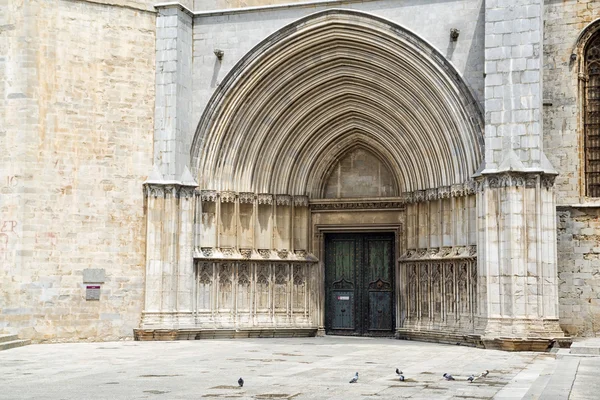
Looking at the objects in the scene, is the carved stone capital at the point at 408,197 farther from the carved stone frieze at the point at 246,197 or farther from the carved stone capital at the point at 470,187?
the carved stone frieze at the point at 246,197

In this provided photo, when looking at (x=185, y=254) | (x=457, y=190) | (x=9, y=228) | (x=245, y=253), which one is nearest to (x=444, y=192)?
(x=457, y=190)

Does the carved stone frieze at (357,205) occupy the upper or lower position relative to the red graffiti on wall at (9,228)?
upper

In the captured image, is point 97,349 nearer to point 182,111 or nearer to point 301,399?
point 182,111

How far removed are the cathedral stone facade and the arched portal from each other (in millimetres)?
44

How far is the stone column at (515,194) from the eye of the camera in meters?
15.1

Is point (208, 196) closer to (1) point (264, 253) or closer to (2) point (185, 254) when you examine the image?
(2) point (185, 254)

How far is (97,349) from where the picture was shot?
14711mm

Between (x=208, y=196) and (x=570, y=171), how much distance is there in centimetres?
698

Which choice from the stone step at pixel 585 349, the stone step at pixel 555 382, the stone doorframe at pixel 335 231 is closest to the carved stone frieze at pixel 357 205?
the stone doorframe at pixel 335 231

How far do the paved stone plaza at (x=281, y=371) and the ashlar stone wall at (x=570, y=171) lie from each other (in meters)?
2.62

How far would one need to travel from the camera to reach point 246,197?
18.1m

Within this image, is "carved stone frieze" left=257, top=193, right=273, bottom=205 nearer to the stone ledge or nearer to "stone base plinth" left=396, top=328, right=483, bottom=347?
"stone base plinth" left=396, top=328, right=483, bottom=347

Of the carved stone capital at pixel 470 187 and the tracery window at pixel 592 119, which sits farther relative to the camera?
the tracery window at pixel 592 119

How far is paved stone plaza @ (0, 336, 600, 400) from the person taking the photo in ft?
29.0
